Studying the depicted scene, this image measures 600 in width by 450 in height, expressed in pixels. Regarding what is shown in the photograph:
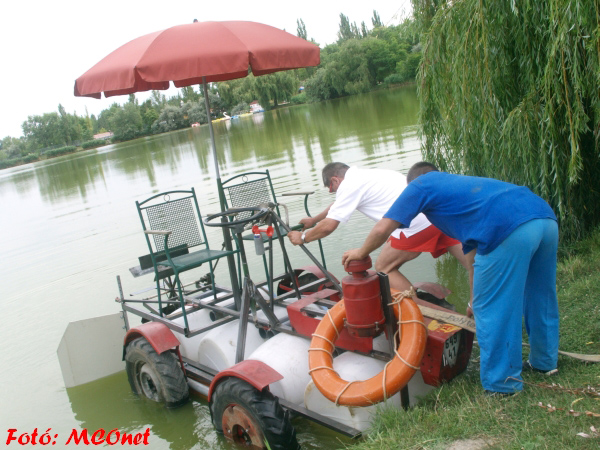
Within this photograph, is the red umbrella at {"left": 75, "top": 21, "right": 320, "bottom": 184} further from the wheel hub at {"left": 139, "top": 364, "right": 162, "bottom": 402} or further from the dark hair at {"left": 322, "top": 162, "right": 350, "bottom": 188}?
the wheel hub at {"left": 139, "top": 364, "right": 162, "bottom": 402}

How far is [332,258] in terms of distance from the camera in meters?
8.99

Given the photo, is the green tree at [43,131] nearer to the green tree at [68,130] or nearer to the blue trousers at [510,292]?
the green tree at [68,130]

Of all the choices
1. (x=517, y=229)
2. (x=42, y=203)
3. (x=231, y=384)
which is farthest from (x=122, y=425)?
(x=42, y=203)

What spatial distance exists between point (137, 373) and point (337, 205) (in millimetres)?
2636

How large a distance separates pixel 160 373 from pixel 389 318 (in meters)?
2.37

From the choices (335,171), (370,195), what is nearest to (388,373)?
(370,195)

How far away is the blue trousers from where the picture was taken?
3.53m

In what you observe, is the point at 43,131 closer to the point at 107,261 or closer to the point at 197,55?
the point at 107,261

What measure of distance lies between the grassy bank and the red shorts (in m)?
1.11

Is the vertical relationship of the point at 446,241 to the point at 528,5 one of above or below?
below

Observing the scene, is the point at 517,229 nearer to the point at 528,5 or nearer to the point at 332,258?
the point at 528,5

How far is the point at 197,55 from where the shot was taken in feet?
16.6

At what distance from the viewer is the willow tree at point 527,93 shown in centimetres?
546

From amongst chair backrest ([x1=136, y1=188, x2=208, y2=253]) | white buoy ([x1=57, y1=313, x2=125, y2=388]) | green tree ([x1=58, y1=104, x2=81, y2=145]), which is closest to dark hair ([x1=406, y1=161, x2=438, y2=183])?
chair backrest ([x1=136, y1=188, x2=208, y2=253])
